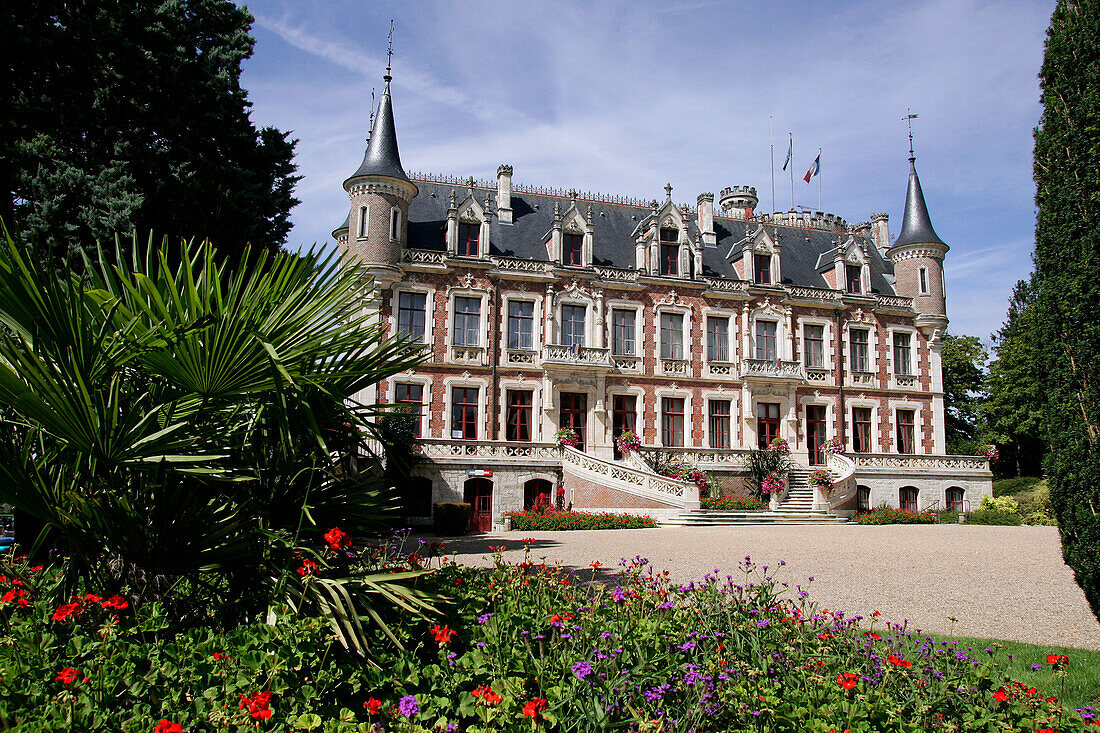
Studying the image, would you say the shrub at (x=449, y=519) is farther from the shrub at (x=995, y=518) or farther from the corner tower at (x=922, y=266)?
the corner tower at (x=922, y=266)

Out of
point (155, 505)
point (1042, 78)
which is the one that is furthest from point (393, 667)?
point (1042, 78)

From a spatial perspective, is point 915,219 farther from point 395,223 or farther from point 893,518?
point 395,223

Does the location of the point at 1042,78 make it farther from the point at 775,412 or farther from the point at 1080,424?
the point at 775,412

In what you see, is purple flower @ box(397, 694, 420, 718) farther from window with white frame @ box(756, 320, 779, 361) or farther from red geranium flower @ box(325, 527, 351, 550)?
window with white frame @ box(756, 320, 779, 361)

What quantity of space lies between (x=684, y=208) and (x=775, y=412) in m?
10.0

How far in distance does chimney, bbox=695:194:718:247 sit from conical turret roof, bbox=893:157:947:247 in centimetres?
788

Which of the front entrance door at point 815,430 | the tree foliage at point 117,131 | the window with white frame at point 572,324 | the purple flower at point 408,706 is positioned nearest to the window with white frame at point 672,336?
the window with white frame at point 572,324

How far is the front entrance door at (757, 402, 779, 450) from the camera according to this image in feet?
88.5

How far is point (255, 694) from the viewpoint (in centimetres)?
320

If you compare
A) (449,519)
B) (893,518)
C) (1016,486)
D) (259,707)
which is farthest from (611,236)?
(259,707)

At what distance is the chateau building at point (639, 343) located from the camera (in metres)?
23.2

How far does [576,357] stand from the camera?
81.5 ft

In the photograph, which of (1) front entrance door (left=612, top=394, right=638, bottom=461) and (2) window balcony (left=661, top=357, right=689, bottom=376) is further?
(2) window balcony (left=661, top=357, right=689, bottom=376)

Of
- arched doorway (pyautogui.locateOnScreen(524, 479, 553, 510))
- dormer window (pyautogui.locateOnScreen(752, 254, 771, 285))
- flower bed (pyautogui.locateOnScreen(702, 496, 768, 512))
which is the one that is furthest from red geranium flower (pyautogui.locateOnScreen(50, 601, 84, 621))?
dormer window (pyautogui.locateOnScreen(752, 254, 771, 285))
